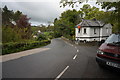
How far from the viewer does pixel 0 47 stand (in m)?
9.53

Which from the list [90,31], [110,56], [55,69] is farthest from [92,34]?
[55,69]

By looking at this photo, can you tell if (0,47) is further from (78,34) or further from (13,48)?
(78,34)

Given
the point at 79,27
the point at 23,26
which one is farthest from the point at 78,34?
the point at 23,26

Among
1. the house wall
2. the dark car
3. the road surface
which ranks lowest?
the road surface

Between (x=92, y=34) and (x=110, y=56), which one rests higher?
(x=92, y=34)

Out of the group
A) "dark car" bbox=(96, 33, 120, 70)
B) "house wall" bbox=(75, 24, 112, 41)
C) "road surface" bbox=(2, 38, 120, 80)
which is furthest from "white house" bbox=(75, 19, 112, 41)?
"dark car" bbox=(96, 33, 120, 70)

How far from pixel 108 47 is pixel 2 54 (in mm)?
9655

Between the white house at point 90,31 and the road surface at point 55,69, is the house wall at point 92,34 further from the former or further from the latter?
the road surface at point 55,69

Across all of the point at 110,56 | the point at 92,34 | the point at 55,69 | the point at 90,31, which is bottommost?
the point at 55,69

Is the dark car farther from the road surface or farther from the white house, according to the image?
the white house

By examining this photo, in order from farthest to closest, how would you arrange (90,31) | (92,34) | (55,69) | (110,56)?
(92,34), (90,31), (55,69), (110,56)

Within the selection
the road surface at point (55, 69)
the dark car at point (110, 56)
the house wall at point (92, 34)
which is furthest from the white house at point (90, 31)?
the dark car at point (110, 56)

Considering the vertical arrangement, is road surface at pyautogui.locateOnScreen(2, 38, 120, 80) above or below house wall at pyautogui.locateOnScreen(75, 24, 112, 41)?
below

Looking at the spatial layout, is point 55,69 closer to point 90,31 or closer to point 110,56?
point 110,56
